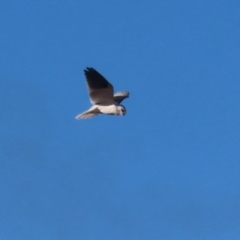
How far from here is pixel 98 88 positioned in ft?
224

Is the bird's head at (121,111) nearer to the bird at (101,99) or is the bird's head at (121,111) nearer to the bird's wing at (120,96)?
the bird at (101,99)

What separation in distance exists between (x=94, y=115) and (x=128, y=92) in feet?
12.0

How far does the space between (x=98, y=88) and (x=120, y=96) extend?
2.97 meters

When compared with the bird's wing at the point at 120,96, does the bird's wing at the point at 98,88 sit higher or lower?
lower

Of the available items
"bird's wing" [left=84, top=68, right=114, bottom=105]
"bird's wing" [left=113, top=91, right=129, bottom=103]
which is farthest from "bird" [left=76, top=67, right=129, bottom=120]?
"bird's wing" [left=113, top=91, right=129, bottom=103]

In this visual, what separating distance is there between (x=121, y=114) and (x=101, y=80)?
1.32 m

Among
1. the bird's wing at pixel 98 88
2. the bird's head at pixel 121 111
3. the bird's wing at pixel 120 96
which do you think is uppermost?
the bird's wing at pixel 120 96

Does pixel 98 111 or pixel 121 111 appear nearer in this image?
pixel 121 111

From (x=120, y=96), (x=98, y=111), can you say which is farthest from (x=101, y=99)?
(x=120, y=96)

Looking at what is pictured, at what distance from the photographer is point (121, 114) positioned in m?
68.3

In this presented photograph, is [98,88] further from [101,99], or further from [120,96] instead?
[120,96]

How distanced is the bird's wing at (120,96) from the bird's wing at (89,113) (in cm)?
140

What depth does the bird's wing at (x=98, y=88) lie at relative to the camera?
6775 cm

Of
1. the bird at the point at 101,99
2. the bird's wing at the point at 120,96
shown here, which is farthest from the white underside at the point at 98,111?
the bird's wing at the point at 120,96
